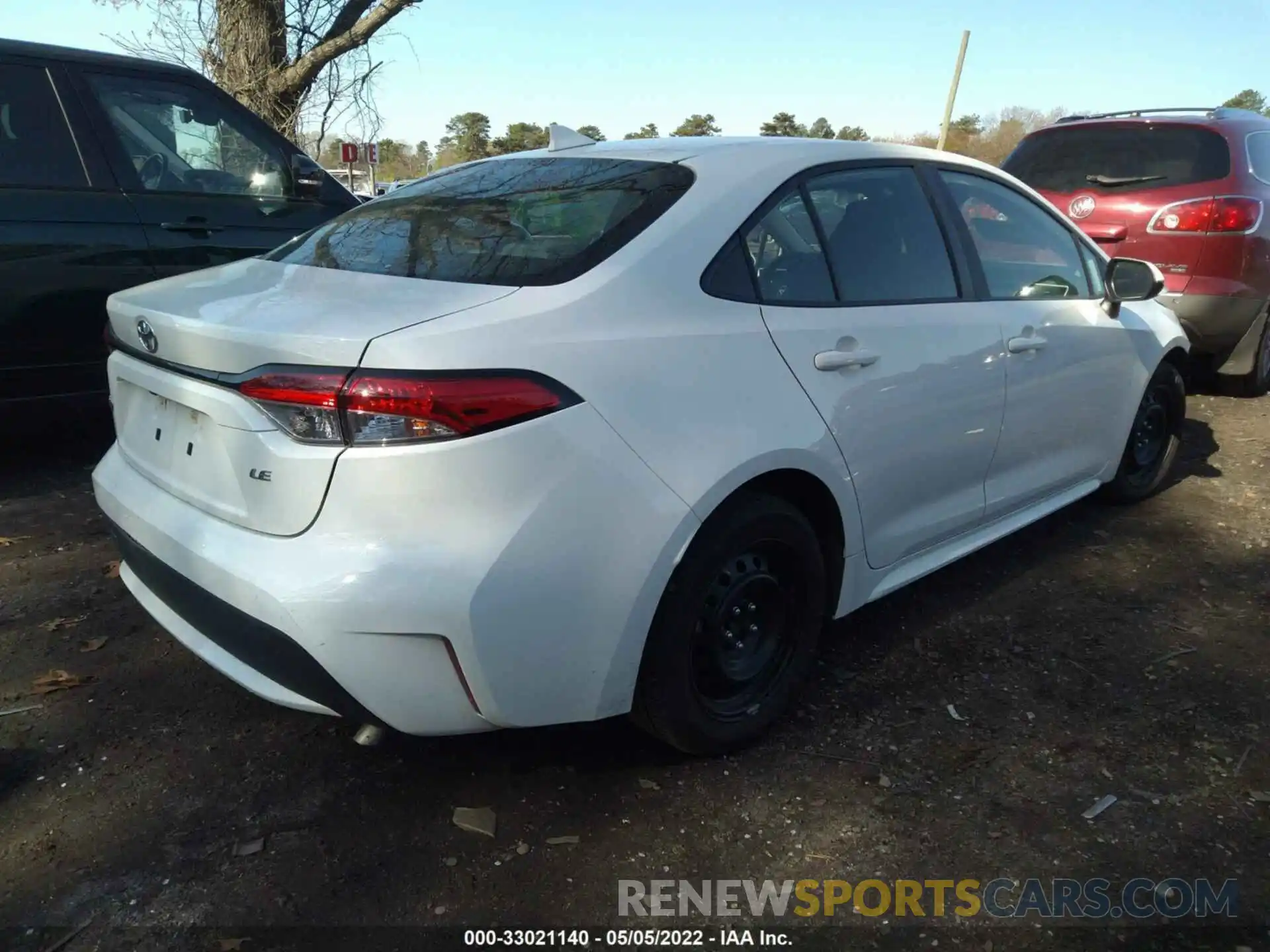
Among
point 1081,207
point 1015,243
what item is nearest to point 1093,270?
point 1015,243

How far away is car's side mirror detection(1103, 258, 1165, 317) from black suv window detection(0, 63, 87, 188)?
431cm

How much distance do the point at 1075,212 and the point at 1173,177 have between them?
0.55 meters

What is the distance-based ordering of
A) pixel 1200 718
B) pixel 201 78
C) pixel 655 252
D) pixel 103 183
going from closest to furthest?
1. pixel 655 252
2. pixel 1200 718
3. pixel 103 183
4. pixel 201 78

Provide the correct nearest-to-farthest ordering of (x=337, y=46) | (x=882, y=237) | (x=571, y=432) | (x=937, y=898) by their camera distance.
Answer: (x=571, y=432) → (x=937, y=898) → (x=882, y=237) → (x=337, y=46)

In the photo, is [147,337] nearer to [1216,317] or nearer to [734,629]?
[734,629]

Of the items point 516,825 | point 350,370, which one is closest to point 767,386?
point 350,370

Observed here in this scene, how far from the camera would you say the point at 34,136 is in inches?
157

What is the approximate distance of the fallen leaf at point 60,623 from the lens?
3062 millimetres

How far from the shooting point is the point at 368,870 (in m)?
2.07

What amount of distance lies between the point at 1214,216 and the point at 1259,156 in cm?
77

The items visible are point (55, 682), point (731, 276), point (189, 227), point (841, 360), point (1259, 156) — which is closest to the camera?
point (731, 276)

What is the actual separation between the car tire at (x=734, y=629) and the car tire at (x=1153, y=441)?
237cm

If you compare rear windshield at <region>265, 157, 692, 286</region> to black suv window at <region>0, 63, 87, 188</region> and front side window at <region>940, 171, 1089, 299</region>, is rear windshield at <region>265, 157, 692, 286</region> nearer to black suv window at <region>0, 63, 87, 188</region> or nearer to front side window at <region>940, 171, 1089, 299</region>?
front side window at <region>940, 171, 1089, 299</region>

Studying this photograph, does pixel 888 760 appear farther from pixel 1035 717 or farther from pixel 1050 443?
pixel 1050 443
